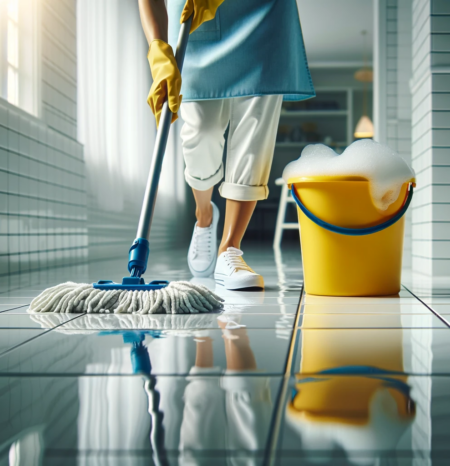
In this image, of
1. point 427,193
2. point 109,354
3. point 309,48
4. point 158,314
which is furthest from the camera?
point 309,48

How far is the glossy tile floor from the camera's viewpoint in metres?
0.39

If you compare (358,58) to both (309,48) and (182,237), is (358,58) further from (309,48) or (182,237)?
(182,237)

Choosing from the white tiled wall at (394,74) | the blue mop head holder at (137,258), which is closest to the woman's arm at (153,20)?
the blue mop head holder at (137,258)

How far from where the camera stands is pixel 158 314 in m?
0.97

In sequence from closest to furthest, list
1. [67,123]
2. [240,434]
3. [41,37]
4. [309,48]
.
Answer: [240,434]
[41,37]
[67,123]
[309,48]

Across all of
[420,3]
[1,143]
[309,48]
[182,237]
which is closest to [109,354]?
[1,143]

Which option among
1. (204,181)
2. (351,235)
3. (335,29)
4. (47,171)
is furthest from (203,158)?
(335,29)

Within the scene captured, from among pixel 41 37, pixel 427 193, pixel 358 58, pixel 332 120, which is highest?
pixel 358 58

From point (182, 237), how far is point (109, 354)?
5684 mm

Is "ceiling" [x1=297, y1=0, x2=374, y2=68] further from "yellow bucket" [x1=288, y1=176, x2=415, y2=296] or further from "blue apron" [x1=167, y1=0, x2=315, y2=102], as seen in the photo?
"yellow bucket" [x1=288, y1=176, x2=415, y2=296]

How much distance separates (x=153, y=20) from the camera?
137 centimetres

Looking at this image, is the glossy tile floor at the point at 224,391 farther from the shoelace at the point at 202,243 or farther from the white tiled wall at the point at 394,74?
the white tiled wall at the point at 394,74

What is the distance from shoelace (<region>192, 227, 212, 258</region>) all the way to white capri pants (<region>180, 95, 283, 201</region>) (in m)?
0.24

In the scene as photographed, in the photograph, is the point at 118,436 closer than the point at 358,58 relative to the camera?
Yes
